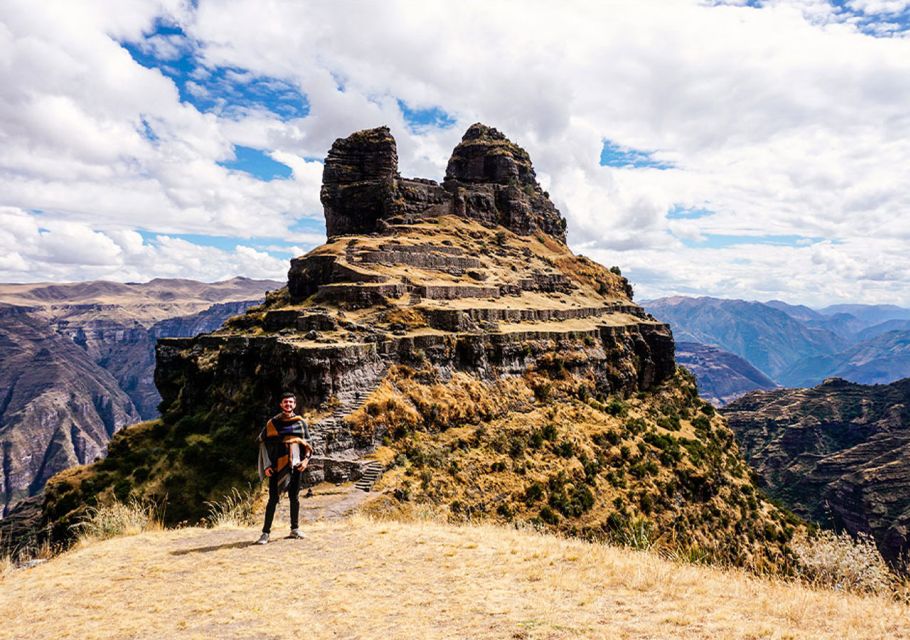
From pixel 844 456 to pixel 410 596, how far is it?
178m

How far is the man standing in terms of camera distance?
14.6m

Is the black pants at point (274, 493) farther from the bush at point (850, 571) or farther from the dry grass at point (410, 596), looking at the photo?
the bush at point (850, 571)

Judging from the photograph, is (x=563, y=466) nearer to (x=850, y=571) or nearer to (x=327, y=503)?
(x=327, y=503)

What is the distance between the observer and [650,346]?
246ft

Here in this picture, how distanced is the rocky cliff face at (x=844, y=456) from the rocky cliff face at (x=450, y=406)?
165 ft

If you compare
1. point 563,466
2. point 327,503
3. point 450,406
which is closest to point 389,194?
point 450,406

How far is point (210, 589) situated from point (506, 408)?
3636 cm

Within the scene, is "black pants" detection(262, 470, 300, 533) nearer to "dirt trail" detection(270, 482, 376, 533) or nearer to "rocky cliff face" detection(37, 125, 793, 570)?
"dirt trail" detection(270, 482, 376, 533)

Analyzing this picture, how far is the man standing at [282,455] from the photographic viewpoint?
574 inches

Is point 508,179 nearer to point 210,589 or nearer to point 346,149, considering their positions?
point 346,149

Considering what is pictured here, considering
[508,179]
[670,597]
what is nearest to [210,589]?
[670,597]

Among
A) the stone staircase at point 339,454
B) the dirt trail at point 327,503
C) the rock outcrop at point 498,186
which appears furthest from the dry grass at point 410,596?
the rock outcrop at point 498,186

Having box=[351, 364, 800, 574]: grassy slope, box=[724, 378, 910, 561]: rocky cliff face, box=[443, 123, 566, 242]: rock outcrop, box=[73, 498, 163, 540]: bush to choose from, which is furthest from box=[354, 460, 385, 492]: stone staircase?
box=[724, 378, 910, 561]: rocky cliff face

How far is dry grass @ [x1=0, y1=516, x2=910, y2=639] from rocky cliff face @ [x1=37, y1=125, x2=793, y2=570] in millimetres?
10508
